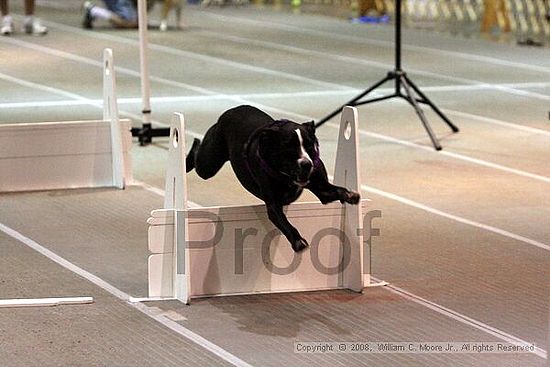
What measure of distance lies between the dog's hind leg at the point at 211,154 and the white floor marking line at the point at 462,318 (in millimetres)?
820

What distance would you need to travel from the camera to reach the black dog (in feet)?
16.6

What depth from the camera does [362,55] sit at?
14.3 meters

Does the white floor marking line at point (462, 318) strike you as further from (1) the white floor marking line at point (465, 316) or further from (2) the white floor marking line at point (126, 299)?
(2) the white floor marking line at point (126, 299)

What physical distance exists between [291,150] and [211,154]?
2.75ft

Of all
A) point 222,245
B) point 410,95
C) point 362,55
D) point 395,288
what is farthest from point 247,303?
point 362,55

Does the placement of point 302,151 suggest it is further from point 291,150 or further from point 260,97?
point 260,97

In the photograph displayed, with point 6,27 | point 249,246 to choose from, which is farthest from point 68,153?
point 6,27

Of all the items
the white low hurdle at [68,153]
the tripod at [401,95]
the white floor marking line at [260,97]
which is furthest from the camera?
the white floor marking line at [260,97]

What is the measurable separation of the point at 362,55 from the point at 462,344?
970 centimetres

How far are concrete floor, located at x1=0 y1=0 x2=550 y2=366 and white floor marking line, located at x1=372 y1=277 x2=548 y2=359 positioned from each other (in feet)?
0.04

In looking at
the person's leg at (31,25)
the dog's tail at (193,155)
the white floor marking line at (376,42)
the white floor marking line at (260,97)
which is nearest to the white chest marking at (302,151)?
the dog's tail at (193,155)

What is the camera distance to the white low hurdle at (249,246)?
5.28 meters

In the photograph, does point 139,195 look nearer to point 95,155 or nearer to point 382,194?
point 95,155

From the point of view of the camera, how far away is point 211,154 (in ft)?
19.1
